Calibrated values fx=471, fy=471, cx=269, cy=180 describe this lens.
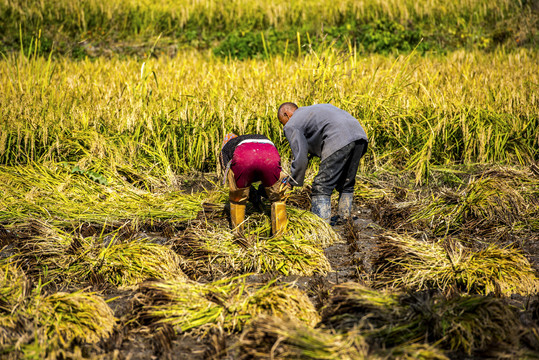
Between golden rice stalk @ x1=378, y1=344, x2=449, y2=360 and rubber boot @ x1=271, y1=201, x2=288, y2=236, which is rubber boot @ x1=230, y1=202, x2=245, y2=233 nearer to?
rubber boot @ x1=271, y1=201, x2=288, y2=236

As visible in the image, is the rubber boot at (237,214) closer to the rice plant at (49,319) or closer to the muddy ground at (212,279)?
the muddy ground at (212,279)

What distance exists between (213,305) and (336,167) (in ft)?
6.14

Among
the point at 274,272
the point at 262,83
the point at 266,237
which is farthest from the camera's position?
the point at 262,83

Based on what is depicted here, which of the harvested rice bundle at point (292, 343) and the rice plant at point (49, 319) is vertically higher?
the harvested rice bundle at point (292, 343)

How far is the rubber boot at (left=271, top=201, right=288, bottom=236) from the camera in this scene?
3.57 meters

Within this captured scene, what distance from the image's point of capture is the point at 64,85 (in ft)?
19.2

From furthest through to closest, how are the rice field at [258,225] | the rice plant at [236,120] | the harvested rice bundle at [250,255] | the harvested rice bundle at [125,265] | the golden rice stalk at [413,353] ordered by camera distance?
the rice plant at [236,120]
the harvested rice bundle at [250,255]
the harvested rice bundle at [125,265]
the rice field at [258,225]
the golden rice stalk at [413,353]

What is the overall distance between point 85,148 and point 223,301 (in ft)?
10.2

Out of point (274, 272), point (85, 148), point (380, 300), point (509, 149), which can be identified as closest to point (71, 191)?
point (85, 148)

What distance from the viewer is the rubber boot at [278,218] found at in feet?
11.7

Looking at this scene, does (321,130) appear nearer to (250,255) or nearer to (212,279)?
(250,255)

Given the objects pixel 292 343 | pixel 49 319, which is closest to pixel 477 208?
pixel 292 343

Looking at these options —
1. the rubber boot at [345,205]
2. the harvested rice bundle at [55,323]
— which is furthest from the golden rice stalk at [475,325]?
the rubber boot at [345,205]

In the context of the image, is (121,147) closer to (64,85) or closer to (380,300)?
(64,85)
